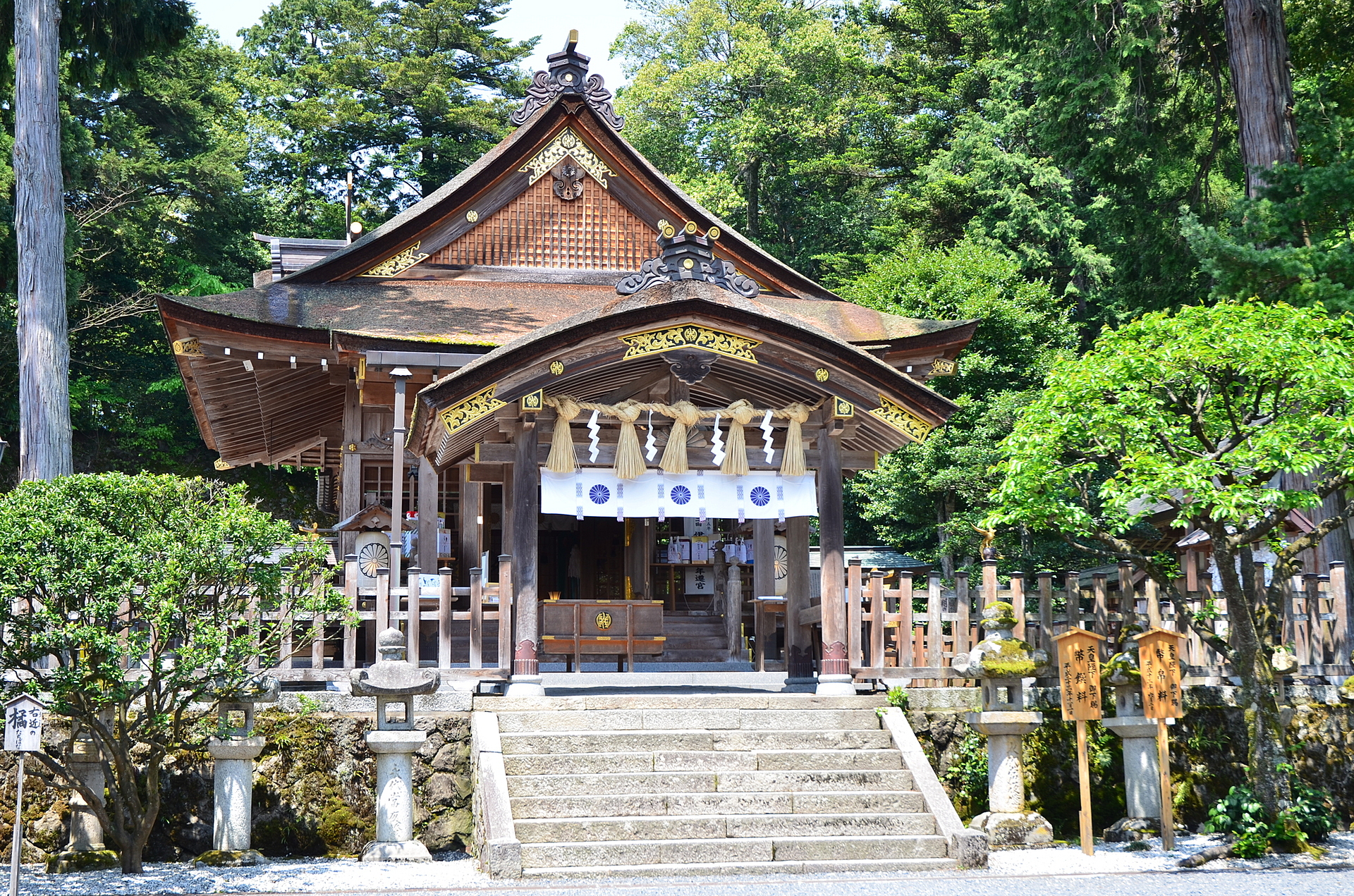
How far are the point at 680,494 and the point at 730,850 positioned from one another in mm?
3742

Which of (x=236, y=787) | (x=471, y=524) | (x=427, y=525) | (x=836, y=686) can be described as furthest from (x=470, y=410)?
(x=471, y=524)

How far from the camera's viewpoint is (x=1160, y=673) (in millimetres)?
9172

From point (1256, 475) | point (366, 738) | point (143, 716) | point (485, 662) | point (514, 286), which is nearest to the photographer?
point (143, 716)

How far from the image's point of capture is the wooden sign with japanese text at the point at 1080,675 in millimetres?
9148

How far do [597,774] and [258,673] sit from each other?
2690 mm

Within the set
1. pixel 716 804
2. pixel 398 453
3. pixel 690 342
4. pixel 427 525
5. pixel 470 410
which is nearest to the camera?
pixel 716 804

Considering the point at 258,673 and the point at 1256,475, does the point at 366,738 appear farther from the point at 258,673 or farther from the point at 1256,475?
the point at 1256,475

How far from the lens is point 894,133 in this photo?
113 feet

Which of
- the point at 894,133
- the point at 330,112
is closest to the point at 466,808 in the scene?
the point at 894,133

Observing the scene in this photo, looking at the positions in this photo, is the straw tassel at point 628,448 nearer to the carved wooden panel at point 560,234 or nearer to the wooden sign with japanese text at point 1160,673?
Result: the wooden sign with japanese text at point 1160,673

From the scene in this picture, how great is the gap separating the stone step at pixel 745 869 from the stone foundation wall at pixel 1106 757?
1.86 m

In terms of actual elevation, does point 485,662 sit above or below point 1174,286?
below

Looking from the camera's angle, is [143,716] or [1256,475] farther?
[1256,475]

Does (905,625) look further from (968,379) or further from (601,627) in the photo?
(968,379)
